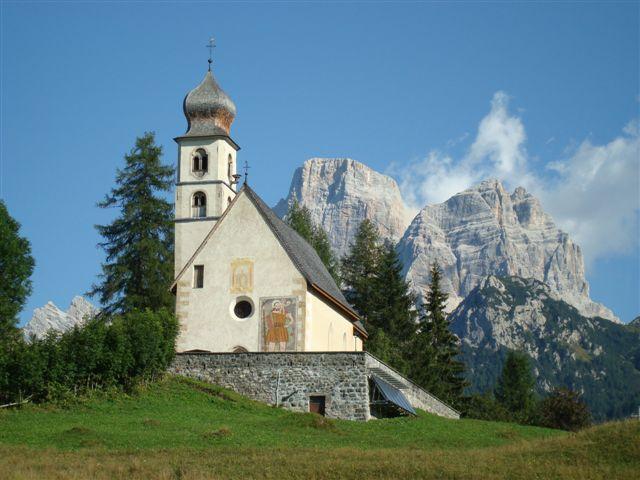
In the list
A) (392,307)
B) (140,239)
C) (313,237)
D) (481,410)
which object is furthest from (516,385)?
(140,239)

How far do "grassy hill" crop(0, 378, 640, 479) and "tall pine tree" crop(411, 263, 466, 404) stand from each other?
3031 cm

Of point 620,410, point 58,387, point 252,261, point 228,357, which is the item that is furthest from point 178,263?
point 620,410

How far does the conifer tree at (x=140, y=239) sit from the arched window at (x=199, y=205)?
5319 millimetres

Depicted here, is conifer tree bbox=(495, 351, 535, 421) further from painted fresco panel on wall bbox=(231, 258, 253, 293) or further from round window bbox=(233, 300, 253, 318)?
painted fresco panel on wall bbox=(231, 258, 253, 293)

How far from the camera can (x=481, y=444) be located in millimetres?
28922

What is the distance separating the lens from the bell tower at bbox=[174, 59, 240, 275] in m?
50.9

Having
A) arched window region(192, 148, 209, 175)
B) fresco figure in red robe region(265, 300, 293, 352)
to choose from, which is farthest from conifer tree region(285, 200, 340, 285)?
fresco figure in red robe region(265, 300, 293, 352)

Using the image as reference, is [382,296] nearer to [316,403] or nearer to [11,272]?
[11,272]

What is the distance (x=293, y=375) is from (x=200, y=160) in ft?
64.1

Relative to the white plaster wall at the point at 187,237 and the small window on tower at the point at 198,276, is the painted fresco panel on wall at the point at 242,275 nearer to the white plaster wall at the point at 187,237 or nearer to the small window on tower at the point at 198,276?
the small window on tower at the point at 198,276

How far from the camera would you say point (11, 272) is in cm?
5197

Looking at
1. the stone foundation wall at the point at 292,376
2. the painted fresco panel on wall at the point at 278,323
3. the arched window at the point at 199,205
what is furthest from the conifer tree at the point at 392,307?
the stone foundation wall at the point at 292,376

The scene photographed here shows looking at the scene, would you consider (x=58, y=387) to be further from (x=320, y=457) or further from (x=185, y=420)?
(x=320, y=457)

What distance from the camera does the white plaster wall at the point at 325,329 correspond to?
41500 mm
